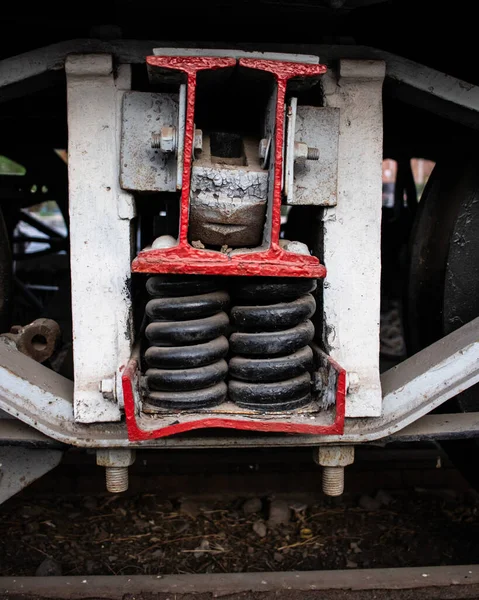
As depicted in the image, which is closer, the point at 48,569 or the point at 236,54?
the point at 236,54

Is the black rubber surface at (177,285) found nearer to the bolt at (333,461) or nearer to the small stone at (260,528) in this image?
the bolt at (333,461)

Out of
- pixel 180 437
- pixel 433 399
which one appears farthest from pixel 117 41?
pixel 433 399

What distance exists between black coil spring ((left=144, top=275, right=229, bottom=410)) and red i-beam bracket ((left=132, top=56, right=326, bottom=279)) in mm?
136

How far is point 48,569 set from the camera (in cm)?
211

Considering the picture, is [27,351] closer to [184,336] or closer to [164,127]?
[184,336]

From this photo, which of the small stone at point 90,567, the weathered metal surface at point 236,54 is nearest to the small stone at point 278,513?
the small stone at point 90,567

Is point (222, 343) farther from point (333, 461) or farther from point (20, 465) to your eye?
point (20, 465)

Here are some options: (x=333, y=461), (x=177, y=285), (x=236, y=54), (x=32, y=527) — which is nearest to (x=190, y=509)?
(x=32, y=527)

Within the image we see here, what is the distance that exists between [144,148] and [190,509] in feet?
5.04

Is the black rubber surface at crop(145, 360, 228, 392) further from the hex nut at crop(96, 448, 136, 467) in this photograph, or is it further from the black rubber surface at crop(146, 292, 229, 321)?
the hex nut at crop(96, 448, 136, 467)

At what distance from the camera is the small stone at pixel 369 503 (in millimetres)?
2584

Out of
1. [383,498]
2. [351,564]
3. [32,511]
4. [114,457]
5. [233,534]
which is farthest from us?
[383,498]

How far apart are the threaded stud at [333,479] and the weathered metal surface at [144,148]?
35.9 inches

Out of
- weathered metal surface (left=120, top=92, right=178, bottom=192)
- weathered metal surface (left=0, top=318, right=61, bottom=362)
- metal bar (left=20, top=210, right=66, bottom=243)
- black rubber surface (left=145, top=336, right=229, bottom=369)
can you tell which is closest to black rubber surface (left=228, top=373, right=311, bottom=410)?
black rubber surface (left=145, top=336, right=229, bottom=369)
